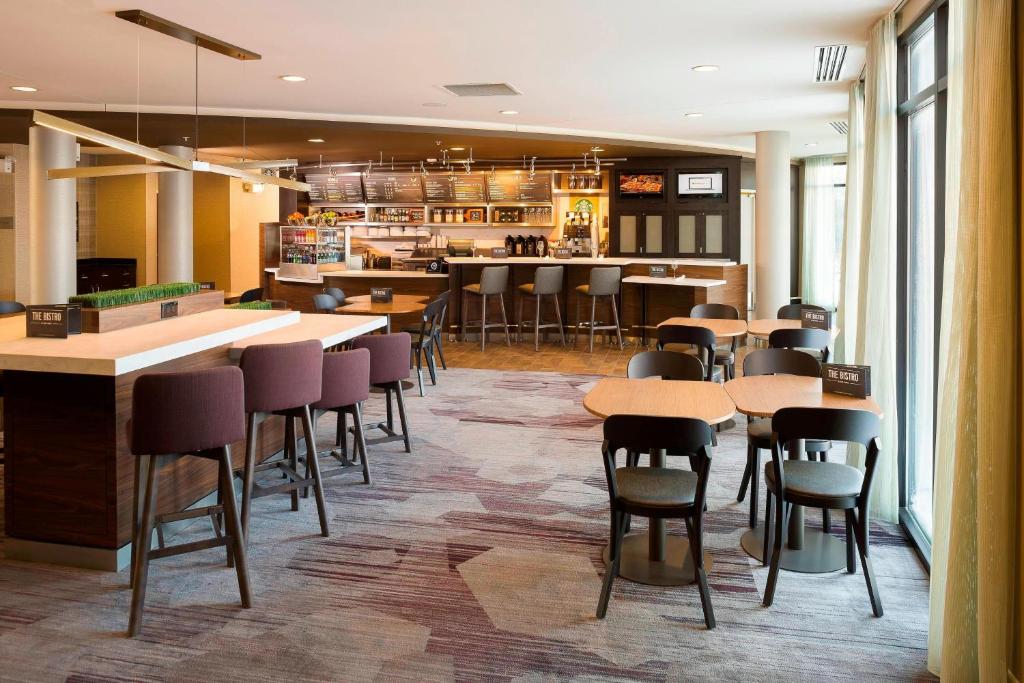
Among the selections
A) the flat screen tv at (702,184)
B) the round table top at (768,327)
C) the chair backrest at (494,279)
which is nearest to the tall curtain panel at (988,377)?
the round table top at (768,327)

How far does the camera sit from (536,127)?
33.8 ft

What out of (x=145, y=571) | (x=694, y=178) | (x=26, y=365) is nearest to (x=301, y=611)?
(x=145, y=571)

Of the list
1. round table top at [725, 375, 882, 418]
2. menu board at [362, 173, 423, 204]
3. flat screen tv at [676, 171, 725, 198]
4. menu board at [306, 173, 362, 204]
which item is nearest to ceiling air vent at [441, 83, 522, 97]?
round table top at [725, 375, 882, 418]

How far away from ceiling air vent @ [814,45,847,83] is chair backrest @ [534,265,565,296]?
4.36 metres

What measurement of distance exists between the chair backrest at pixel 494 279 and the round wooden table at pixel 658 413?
21.5 feet

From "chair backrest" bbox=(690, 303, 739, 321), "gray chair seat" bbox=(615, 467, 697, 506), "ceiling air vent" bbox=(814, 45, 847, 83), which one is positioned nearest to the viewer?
"gray chair seat" bbox=(615, 467, 697, 506)

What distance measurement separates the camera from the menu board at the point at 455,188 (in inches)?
531

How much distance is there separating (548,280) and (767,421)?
21.1ft

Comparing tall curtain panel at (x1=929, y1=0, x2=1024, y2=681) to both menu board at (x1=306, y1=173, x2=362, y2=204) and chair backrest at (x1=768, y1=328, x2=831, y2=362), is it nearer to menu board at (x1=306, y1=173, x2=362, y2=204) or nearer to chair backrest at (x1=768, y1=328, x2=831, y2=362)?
chair backrest at (x1=768, y1=328, x2=831, y2=362)

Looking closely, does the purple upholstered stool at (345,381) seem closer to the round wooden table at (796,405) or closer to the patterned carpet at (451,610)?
the patterned carpet at (451,610)

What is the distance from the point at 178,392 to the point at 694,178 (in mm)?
10617

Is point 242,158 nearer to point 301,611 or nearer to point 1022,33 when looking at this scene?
point 301,611

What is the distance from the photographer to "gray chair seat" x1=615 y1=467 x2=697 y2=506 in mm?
3367

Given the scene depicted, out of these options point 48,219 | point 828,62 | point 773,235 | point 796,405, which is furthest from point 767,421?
point 48,219
